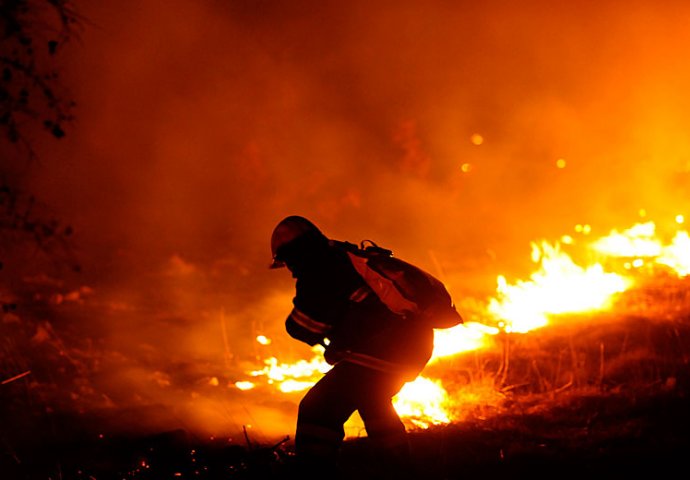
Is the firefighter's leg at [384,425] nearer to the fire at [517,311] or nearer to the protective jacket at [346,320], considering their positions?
the protective jacket at [346,320]

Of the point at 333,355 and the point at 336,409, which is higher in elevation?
the point at 333,355

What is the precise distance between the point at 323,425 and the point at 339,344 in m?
0.42

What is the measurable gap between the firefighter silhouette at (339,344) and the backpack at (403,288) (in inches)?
2.4

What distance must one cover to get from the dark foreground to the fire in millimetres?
672

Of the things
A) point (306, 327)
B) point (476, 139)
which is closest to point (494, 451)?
point (306, 327)

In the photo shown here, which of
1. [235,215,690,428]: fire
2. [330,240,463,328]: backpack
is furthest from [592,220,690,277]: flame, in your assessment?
[330,240,463,328]: backpack

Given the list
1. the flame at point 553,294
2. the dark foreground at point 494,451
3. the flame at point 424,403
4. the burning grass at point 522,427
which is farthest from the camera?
the flame at point 553,294

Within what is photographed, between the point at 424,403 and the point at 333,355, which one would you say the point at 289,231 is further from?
the point at 424,403

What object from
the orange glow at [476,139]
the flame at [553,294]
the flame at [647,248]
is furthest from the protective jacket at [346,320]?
the orange glow at [476,139]

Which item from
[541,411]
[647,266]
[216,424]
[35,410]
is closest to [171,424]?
[216,424]

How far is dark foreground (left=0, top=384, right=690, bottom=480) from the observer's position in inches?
158

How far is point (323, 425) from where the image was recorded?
3.11 m

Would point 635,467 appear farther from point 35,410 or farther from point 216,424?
point 35,410

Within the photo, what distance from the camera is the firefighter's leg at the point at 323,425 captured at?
3.10 meters
